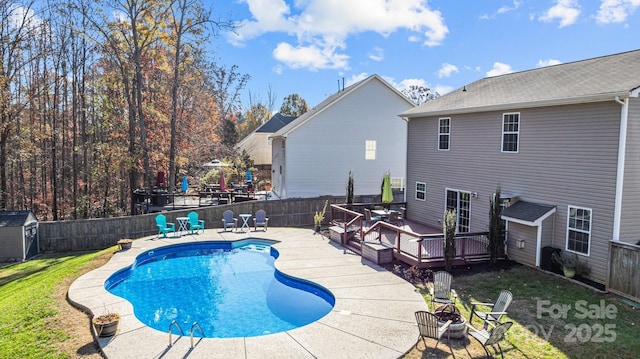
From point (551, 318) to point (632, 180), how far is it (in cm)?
445

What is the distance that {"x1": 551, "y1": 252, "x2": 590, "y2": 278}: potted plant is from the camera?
10500 millimetres

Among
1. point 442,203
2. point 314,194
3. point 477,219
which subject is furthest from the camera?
point 314,194

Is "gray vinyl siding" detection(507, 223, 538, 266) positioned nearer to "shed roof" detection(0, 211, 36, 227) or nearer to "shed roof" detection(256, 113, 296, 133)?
"shed roof" detection(0, 211, 36, 227)

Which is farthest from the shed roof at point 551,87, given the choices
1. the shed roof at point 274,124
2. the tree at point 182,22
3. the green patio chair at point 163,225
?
the shed roof at point 274,124

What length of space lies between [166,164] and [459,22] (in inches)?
808

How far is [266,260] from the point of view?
14539 mm

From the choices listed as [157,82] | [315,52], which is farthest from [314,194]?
[315,52]

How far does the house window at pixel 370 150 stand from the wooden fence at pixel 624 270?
14718 millimetres

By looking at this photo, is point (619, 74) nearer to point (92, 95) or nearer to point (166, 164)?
point (166, 164)

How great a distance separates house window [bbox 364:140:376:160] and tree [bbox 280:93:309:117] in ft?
139

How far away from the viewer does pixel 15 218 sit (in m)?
16.0

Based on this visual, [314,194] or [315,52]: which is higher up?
[315,52]

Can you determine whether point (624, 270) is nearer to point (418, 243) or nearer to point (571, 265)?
point (571, 265)

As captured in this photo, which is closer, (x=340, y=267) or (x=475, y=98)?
(x=340, y=267)
